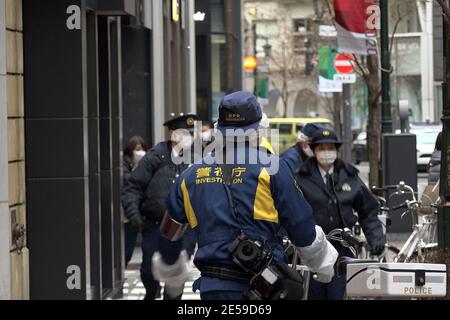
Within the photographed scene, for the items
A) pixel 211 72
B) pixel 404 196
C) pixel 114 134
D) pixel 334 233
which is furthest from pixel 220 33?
pixel 334 233

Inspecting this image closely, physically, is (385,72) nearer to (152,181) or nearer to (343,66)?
(152,181)

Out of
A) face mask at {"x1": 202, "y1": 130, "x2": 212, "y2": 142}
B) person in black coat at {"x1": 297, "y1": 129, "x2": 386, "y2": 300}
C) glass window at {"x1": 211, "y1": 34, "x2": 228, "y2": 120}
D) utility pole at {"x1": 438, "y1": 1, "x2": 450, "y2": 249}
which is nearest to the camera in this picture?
utility pole at {"x1": 438, "y1": 1, "x2": 450, "y2": 249}

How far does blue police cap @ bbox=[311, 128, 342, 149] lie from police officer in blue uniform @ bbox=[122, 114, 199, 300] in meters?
1.79

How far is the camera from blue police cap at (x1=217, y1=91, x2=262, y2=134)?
6316mm

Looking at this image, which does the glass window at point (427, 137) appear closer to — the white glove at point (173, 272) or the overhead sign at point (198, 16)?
the overhead sign at point (198, 16)

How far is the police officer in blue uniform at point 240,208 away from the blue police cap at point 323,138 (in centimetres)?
330

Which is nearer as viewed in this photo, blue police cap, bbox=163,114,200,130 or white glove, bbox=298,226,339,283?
white glove, bbox=298,226,339,283

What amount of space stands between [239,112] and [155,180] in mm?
4971

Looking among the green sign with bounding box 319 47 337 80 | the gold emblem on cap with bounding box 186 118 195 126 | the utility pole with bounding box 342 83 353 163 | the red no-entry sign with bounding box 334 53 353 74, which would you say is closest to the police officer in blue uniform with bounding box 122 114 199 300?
the gold emblem on cap with bounding box 186 118 195 126

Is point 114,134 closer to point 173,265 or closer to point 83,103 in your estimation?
point 83,103

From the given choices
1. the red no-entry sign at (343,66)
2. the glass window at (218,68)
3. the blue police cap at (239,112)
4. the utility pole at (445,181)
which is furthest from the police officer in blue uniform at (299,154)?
the glass window at (218,68)

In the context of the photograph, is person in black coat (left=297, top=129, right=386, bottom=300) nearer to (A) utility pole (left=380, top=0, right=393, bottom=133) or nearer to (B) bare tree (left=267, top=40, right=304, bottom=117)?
(A) utility pole (left=380, top=0, right=393, bottom=133)

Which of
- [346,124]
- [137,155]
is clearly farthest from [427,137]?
[137,155]

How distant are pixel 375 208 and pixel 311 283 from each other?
0.86 m
